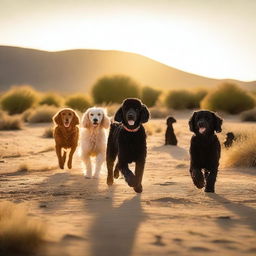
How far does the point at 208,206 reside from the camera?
697cm

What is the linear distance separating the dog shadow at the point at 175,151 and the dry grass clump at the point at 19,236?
9408 mm

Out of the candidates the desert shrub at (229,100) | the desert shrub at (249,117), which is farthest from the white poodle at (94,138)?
the desert shrub at (229,100)

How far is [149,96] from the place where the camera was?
159ft

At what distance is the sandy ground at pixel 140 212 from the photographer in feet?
16.4

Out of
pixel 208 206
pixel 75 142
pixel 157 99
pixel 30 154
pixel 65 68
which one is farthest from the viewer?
pixel 65 68

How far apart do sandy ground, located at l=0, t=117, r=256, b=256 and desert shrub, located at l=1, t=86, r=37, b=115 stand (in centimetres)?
2707

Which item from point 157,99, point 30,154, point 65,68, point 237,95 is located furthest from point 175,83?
point 30,154

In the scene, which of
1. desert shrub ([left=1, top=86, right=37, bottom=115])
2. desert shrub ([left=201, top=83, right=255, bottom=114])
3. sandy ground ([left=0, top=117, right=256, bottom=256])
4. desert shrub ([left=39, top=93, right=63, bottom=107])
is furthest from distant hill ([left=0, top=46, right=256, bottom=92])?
sandy ground ([left=0, top=117, right=256, bottom=256])

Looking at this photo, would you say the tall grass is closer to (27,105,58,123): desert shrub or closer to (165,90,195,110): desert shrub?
(165,90,195,110): desert shrub

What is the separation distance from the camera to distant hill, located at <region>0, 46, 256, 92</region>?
127 metres

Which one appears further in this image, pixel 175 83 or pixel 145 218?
pixel 175 83

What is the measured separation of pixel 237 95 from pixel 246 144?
25.2 meters

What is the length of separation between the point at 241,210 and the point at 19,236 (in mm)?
3032

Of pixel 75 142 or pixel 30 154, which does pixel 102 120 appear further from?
pixel 30 154
